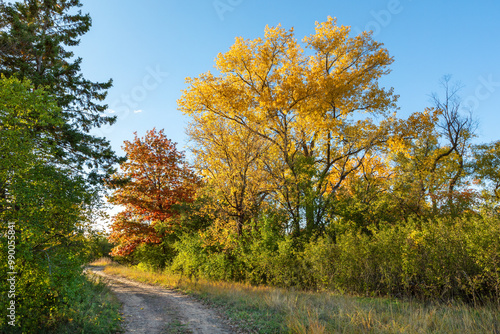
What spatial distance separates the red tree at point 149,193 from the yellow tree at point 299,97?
18.7ft

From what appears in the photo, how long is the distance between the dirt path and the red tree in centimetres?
745

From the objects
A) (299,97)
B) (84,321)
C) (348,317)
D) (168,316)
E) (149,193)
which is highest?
(299,97)

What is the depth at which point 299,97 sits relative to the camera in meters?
13.8

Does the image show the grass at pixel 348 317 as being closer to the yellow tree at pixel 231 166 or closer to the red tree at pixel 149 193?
the yellow tree at pixel 231 166

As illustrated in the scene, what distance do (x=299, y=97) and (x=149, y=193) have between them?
37.6ft

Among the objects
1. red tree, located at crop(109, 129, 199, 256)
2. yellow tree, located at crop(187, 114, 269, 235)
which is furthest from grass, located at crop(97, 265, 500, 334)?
red tree, located at crop(109, 129, 199, 256)

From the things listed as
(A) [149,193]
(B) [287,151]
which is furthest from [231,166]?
(A) [149,193]

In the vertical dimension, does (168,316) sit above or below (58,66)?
below

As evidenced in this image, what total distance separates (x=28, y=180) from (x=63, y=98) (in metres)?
8.26

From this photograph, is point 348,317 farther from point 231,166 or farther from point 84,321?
point 231,166

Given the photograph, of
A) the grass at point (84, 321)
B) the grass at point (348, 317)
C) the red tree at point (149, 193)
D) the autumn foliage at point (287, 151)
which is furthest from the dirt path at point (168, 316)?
the red tree at point (149, 193)

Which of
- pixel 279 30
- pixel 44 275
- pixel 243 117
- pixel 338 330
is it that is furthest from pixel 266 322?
A: pixel 279 30

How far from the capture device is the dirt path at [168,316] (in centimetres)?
676

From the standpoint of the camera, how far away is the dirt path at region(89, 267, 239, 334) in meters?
6.76
